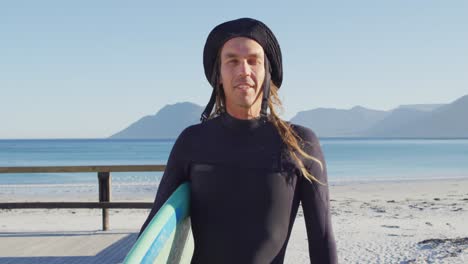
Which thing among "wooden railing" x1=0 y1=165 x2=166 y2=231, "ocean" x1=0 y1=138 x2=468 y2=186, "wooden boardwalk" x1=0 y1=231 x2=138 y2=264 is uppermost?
"wooden railing" x1=0 y1=165 x2=166 y2=231

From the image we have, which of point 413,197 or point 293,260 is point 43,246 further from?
point 413,197

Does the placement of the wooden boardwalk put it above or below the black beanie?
below

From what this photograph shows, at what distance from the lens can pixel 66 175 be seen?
3055 centimetres

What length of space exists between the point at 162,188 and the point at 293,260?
17.0ft

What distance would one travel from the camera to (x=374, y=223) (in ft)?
34.0

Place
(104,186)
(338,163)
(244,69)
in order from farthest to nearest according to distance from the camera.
Answer: 1. (338,163)
2. (104,186)
3. (244,69)

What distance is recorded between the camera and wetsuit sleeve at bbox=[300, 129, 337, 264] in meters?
1.66

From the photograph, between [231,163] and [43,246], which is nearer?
[231,163]

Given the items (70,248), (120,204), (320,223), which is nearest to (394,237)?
(120,204)

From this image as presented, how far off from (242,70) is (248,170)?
1.09ft

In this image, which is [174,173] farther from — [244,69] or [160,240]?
[244,69]

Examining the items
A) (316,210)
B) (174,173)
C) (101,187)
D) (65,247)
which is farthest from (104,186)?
(316,210)

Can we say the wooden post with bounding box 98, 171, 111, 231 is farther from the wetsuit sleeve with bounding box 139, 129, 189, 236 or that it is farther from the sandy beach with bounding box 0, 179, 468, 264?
the wetsuit sleeve with bounding box 139, 129, 189, 236

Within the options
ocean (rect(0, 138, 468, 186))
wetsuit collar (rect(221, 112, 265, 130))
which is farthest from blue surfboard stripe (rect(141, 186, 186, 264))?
ocean (rect(0, 138, 468, 186))
